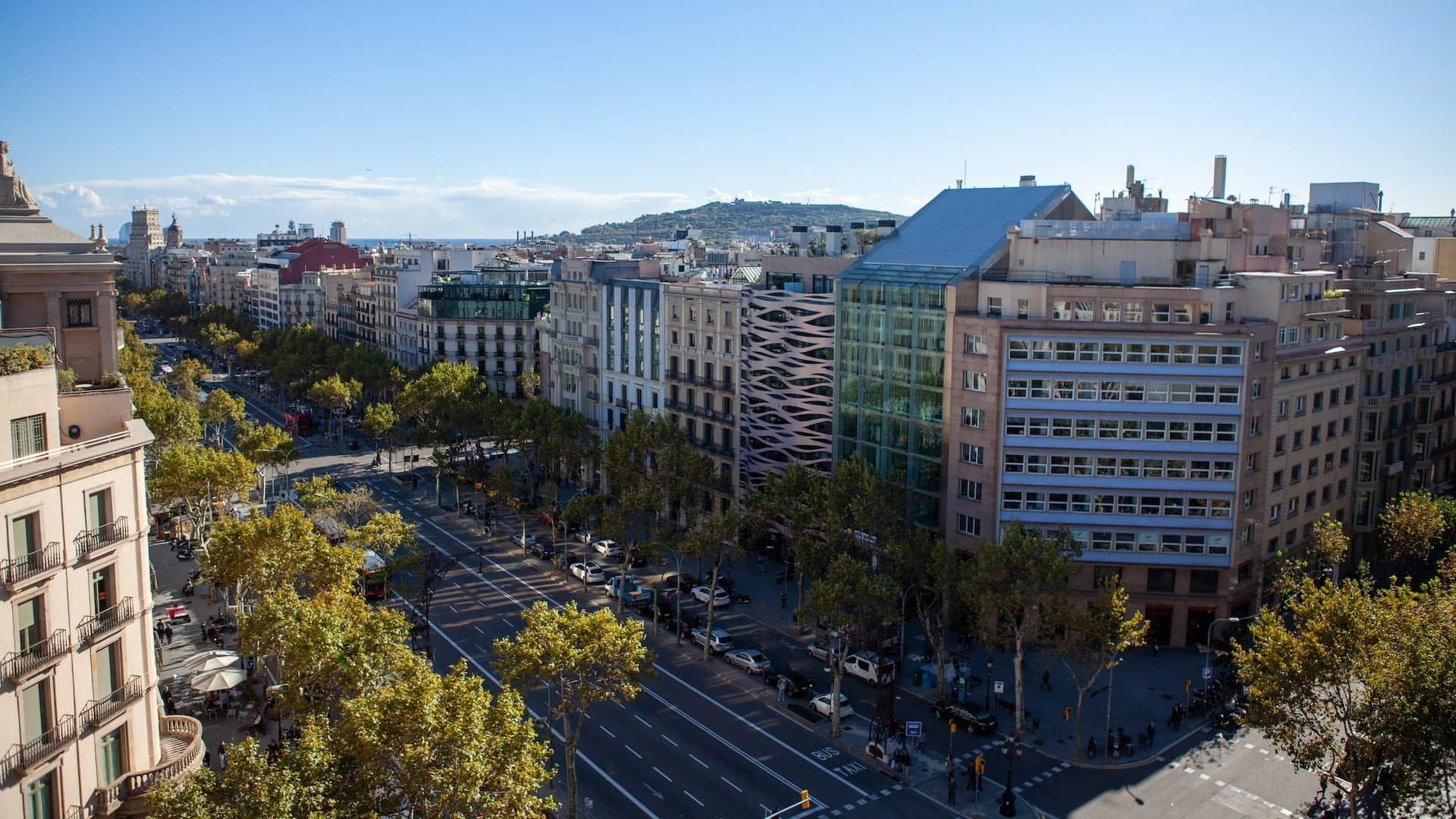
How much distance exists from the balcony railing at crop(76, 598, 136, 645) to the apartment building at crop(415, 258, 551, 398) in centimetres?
10653

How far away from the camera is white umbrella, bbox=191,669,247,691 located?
5519 centimetres

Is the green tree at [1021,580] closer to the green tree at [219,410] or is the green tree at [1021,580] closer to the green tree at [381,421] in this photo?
the green tree at [381,421]

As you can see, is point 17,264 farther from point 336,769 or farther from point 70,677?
point 336,769

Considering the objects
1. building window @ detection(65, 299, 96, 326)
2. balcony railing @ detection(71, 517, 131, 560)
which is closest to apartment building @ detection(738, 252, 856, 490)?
building window @ detection(65, 299, 96, 326)

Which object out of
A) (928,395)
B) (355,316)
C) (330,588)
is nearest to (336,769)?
(330,588)

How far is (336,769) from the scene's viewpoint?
33125mm

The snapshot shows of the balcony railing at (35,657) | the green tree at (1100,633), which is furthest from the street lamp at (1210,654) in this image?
the balcony railing at (35,657)

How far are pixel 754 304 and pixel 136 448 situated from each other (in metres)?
57.3

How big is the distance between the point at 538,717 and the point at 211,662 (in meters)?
18.5

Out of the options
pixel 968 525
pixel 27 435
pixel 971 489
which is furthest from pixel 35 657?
pixel 968 525

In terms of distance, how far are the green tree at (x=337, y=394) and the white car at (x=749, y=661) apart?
82579mm

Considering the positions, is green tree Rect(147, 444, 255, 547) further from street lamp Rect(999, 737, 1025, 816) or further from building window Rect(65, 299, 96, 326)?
street lamp Rect(999, 737, 1025, 816)

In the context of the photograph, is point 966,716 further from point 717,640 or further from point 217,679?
point 217,679

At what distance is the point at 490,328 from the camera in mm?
142375
